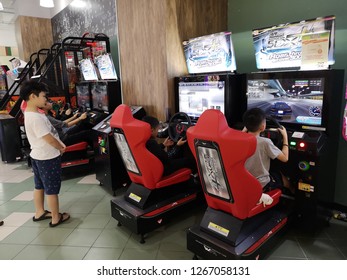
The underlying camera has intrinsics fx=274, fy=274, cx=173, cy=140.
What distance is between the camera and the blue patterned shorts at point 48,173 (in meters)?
2.77

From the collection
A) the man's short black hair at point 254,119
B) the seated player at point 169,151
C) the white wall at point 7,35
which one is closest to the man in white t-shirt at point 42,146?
the seated player at point 169,151

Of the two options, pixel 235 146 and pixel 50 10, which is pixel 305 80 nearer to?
pixel 235 146

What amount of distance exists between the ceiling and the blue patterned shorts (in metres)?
8.34

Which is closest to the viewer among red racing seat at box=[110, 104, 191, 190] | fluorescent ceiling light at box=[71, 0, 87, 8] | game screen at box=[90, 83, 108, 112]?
red racing seat at box=[110, 104, 191, 190]

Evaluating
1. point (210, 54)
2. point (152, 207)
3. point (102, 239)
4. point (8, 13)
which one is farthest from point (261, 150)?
point (8, 13)

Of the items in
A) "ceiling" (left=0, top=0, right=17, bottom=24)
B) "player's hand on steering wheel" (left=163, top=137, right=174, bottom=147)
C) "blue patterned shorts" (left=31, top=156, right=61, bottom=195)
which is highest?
"ceiling" (left=0, top=0, right=17, bottom=24)

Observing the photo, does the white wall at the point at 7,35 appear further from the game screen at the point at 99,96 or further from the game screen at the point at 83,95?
the game screen at the point at 99,96

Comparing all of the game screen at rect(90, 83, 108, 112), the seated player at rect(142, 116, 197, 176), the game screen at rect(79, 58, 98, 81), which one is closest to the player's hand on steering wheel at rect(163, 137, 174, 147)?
the seated player at rect(142, 116, 197, 176)

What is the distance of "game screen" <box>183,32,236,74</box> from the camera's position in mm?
2893

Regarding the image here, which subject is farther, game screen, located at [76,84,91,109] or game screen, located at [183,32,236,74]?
game screen, located at [76,84,91,109]

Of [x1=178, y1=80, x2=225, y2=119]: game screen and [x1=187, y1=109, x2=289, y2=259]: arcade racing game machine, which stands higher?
[x1=178, y1=80, x2=225, y2=119]: game screen

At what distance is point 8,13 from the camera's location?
979cm

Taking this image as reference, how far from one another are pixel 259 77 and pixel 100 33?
12.3 ft

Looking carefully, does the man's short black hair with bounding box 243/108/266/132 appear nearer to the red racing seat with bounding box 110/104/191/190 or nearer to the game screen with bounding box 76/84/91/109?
the red racing seat with bounding box 110/104/191/190
